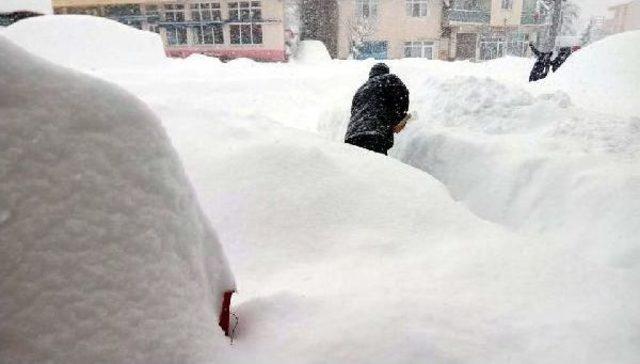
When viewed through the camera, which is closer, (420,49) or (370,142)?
(370,142)

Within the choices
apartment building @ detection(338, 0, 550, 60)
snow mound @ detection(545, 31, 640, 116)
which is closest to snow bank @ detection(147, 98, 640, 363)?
snow mound @ detection(545, 31, 640, 116)

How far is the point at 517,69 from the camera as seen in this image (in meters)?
16.9

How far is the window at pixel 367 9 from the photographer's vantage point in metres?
28.8

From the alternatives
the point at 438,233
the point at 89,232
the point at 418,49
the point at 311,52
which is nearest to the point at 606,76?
the point at 438,233

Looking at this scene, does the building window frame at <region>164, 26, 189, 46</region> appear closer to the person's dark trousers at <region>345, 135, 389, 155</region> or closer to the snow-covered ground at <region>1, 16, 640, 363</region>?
the snow-covered ground at <region>1, 16, 640, 363</region>

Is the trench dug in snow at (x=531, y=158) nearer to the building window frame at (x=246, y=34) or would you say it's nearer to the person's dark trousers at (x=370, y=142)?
the person's dark trousers at (x=370, y=142)

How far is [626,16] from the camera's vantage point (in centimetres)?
4156

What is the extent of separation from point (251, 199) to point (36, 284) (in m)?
1.66

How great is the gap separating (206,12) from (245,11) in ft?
8.47

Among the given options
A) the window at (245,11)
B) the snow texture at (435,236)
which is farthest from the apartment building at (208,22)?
the snow texture at (435,236)

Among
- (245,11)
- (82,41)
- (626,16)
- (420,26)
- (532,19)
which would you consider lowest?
(82,41)

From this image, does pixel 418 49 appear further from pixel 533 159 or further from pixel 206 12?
pixel 533 159

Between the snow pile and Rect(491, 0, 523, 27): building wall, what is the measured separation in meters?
25.8

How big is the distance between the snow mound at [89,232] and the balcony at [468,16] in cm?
3061
